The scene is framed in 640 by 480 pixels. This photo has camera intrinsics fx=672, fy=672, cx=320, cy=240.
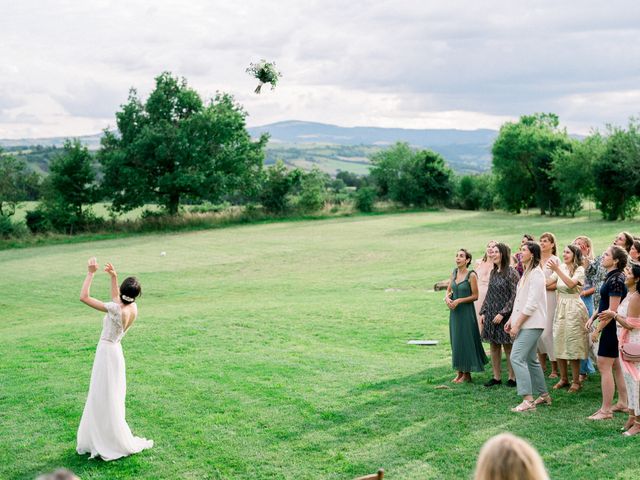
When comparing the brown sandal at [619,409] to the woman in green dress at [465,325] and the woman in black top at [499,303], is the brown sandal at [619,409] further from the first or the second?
the woman in green dress at [465,325]

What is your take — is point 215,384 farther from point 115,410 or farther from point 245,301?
point 245,301

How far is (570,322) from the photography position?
1181 centimetres

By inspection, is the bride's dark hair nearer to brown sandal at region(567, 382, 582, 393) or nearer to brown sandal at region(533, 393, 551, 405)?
brown sandal at region(533, 393, 551, 405)

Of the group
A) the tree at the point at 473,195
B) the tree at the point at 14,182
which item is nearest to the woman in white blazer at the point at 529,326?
the tree at the point at 14,182

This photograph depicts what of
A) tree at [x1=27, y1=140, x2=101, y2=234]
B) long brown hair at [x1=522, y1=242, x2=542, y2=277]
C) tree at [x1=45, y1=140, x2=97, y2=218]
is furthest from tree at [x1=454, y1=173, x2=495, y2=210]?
long brown hair at [x1=522, y1=242, x2=542, y2=277]

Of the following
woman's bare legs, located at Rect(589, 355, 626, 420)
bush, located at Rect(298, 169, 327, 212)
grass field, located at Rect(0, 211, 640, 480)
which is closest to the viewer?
grass field, located at Rect(0, 211, 640, 480)

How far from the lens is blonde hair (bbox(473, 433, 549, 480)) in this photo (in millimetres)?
3666

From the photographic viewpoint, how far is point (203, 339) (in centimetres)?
1745

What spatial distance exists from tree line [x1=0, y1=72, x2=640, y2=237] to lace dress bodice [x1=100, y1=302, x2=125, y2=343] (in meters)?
48.9

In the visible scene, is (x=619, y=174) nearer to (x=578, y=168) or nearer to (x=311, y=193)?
(x=578, y=168)

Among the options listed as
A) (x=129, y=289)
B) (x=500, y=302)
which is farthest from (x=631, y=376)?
(x=129, y=289)

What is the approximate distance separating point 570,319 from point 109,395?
307 inches

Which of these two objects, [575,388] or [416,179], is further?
[416,179]

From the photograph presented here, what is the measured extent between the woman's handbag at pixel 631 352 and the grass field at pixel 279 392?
40.4 inches
